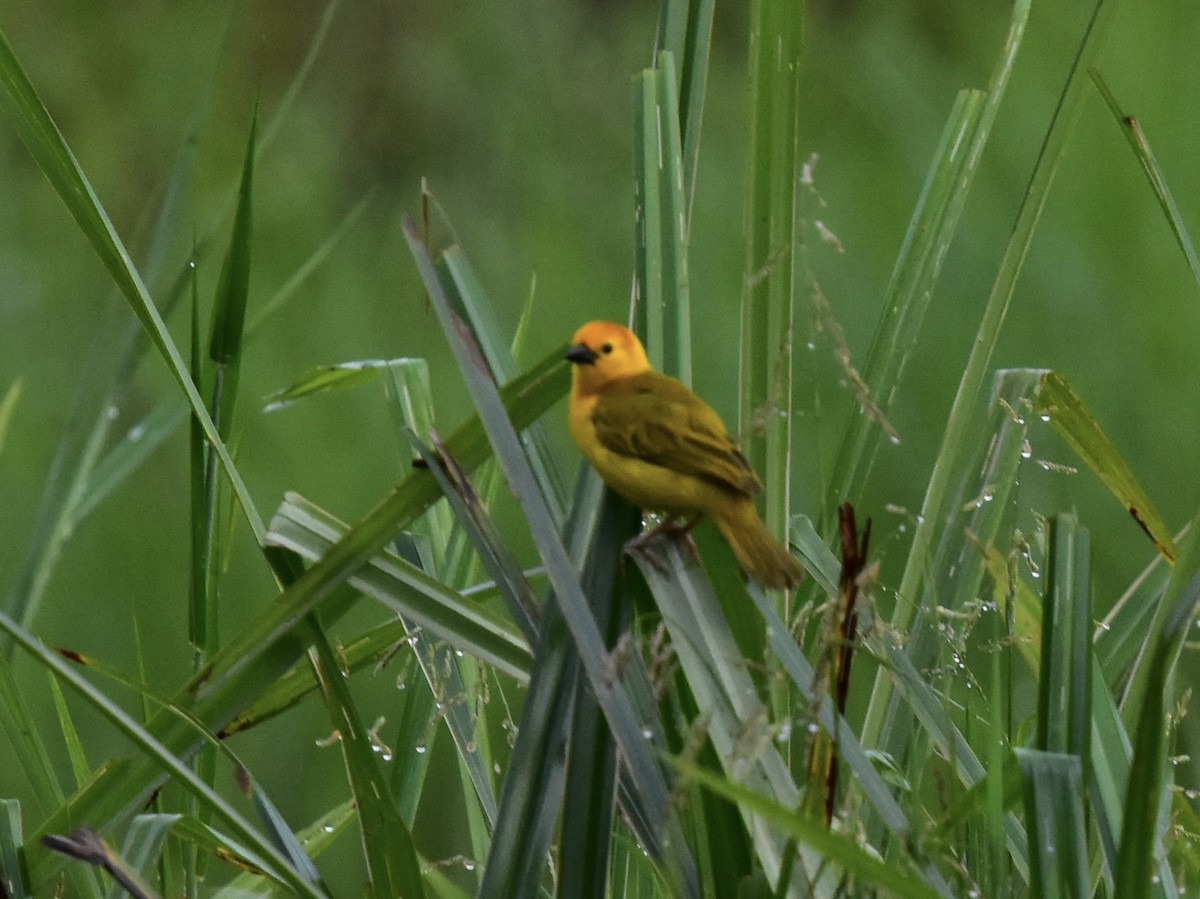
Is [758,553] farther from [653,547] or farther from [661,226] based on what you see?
[661,226]

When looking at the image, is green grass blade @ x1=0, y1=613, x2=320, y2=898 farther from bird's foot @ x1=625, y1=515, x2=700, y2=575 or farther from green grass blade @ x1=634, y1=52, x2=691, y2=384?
green grass blade @ x1=634, y1=52, x2=691, y2=384

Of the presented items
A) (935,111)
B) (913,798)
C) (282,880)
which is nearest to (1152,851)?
(913,798)

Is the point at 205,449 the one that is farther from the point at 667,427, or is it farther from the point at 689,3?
the point at 689,3

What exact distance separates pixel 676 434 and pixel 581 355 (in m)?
0.08

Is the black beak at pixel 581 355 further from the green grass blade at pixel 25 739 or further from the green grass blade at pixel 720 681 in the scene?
the green grass blade at pixel 25 739

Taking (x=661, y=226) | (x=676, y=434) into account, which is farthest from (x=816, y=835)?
(x=661, y=226)

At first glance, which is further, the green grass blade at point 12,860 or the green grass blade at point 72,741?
the green grass blade at point 72,741

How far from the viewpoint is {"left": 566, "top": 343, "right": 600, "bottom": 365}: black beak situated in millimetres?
881

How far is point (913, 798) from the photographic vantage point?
77 centimetres

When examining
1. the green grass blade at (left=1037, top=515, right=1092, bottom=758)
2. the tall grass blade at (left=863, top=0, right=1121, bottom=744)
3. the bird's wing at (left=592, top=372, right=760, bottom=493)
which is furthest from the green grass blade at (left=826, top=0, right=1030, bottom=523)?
the green grass blade at (left=1037, top=515, right=1092, bottom=758)

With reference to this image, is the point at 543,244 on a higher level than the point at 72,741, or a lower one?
higher

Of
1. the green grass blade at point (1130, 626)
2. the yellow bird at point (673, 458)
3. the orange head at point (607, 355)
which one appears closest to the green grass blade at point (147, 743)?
the yellow bird at point (673, 458)

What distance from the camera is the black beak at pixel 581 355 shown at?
881mm

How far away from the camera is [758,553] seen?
823mm
